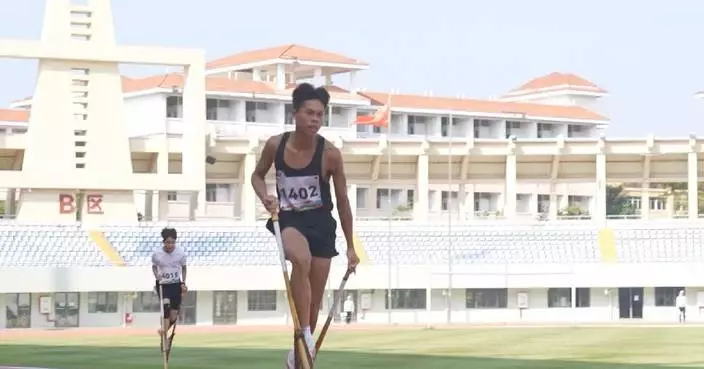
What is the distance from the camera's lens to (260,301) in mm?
72750

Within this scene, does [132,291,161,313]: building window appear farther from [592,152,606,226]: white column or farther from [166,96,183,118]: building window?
[166,96,183,118]: building window

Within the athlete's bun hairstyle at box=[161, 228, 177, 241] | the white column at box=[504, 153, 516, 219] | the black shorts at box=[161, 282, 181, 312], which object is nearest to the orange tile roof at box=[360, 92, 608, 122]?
the white column at box=[504, 153, 516, 219]

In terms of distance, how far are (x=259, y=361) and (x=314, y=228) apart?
12.0 m

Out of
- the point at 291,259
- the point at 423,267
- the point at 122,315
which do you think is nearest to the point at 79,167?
the point at 122,315

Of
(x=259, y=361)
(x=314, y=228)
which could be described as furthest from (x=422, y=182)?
(x=314, y=228)

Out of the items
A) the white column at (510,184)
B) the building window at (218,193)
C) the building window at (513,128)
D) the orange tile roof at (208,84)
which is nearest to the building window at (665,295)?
the white column at (510,184)

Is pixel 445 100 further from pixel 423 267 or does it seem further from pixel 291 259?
pixel 291 259

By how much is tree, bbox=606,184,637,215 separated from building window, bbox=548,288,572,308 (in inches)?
2639

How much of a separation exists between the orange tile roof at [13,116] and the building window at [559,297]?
69520mm

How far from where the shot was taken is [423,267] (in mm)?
74438

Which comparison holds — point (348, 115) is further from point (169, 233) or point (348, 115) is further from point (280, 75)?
point (169, 233)

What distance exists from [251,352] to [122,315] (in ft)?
140

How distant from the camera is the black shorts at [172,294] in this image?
20812mm

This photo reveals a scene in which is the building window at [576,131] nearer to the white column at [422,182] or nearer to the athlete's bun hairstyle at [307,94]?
the white column at [422,182]
